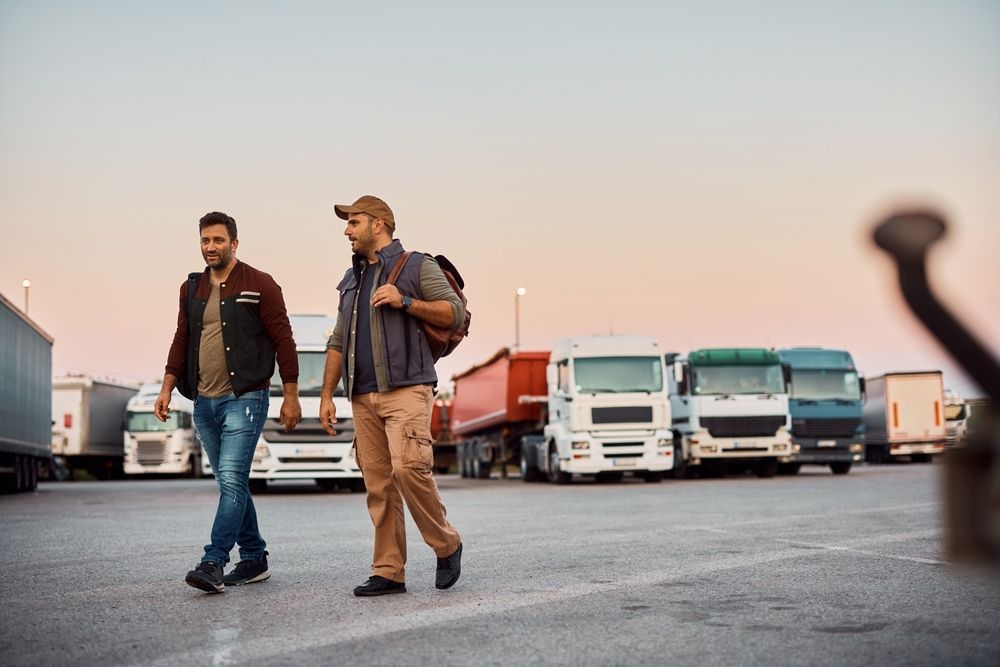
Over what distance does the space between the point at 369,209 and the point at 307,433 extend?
15.2 metres

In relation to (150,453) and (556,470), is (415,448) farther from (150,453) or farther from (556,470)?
(150,453)

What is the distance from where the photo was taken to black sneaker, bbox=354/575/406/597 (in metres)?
6.86

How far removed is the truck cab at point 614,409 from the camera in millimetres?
25359

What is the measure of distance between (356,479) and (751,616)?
58.2 ft

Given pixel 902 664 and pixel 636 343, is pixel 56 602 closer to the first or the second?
pixel 902 664

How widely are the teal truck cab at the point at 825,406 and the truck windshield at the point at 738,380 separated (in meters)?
1.22

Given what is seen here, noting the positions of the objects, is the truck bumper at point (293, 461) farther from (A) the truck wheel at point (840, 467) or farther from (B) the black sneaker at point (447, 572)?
(B) the black sneaker at point (447, 572)

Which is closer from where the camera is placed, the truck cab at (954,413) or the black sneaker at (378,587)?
the black sneaker at (378,587)

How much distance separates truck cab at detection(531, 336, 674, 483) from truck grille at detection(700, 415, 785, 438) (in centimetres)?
246

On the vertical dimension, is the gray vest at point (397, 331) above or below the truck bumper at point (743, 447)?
above

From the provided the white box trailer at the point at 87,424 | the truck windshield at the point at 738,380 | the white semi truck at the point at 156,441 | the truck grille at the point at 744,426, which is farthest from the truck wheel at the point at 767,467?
the white box trailer at the point at 87,424

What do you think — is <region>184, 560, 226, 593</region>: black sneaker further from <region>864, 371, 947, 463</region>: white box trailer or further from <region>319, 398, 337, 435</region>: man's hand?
<region>864, 371, 947, 463</region>: white box trailer

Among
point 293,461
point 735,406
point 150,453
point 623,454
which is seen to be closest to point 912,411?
point 735,406

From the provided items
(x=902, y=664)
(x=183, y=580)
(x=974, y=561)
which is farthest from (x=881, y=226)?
(x=183, y=580)
